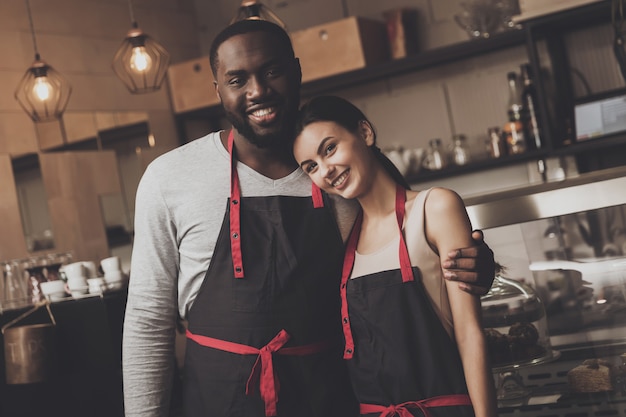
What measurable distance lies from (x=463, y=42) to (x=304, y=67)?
2.67 feet

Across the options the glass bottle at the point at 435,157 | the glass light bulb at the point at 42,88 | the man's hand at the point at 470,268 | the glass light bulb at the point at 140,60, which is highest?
the glass light bulb at the point at 140,60

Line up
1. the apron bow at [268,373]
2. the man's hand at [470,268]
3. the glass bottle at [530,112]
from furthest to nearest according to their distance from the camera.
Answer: the glass bottle at [530,112], the apron bow at [268,373], the man's hand at [470,268]

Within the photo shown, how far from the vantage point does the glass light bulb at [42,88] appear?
3.55 metres

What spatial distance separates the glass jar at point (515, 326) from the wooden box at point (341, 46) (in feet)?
7.87

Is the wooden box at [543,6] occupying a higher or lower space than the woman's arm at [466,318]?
higher

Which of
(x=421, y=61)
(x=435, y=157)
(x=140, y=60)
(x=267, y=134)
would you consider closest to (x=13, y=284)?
(x=140, y=60)

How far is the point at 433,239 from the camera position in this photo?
1621 millimetres

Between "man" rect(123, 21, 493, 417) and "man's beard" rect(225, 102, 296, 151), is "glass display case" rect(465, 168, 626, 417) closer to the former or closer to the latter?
"man" rect(123, 21, 493, 417)

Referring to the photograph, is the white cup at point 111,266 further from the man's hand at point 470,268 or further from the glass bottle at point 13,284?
the man's hand at point 470,268

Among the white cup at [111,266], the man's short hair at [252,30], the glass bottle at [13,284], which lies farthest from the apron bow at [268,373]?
the glass bottle at [13,284]

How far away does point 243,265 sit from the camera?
5.70 ft

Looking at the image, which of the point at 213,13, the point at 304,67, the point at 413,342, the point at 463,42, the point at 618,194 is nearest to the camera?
the point at 413,342

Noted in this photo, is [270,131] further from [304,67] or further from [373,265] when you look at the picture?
[304,67]

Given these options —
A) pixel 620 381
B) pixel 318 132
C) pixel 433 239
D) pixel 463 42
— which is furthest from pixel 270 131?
pixel 463 42
